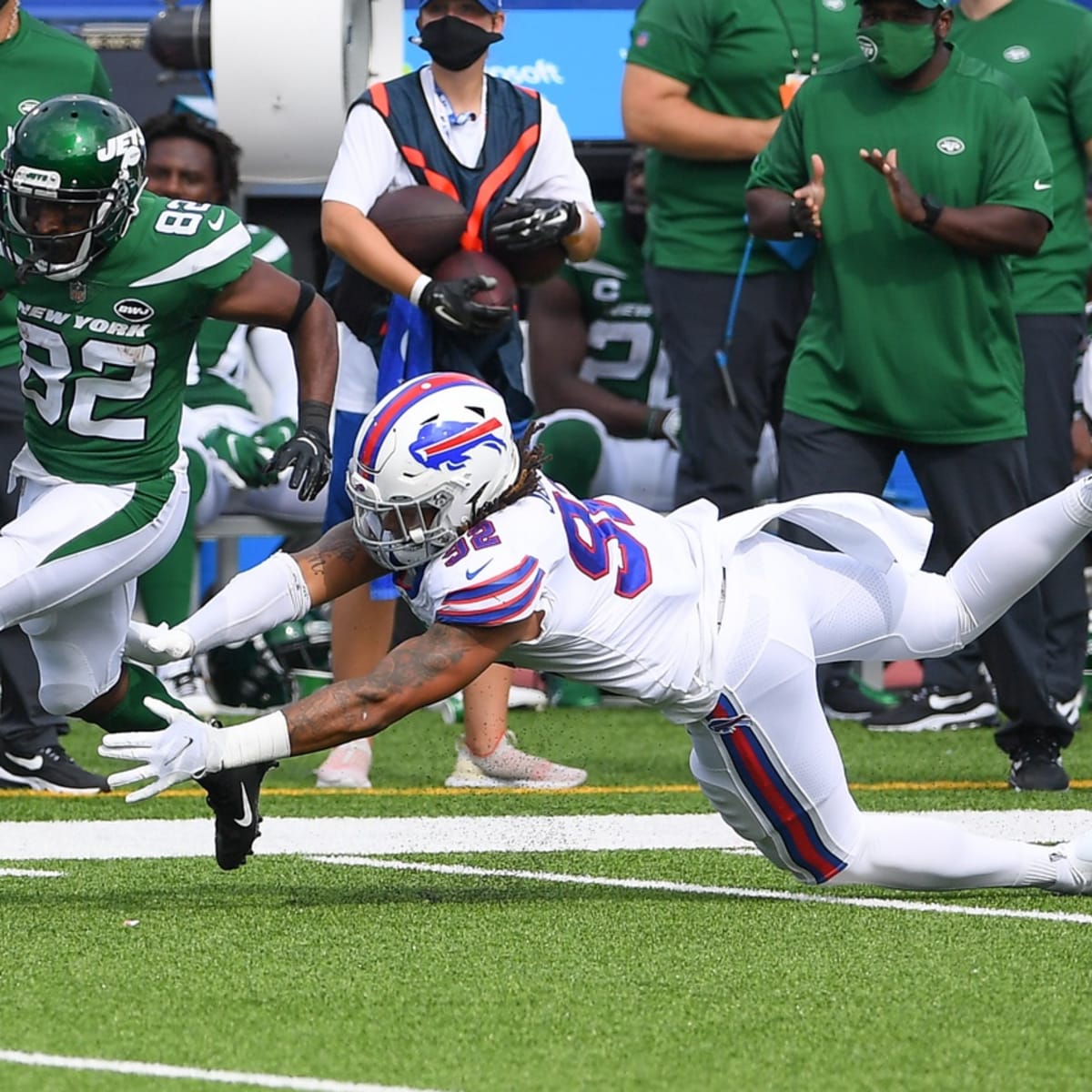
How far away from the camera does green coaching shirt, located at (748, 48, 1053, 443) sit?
17.8ft

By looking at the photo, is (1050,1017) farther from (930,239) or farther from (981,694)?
(981,694)

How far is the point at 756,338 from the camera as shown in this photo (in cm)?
655

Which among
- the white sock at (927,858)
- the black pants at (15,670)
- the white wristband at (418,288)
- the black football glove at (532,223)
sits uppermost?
the black football glove at (532,223)

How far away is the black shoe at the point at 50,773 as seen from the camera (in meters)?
5.66

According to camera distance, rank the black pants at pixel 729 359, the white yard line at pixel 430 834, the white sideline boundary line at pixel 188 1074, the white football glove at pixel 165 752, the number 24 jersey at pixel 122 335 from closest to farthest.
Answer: the white sideline boundary line at pixel 188 1074 → the white football glove at pixel 165 752 → the number 24 jersey at pixel 122 335 → the white yard line at pixel 430 834 → the black pants at pixel 729 359

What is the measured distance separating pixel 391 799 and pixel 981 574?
180 centimetres

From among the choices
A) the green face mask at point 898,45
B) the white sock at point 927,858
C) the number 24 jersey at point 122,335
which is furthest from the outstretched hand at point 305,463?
the green face mask at point 898,45

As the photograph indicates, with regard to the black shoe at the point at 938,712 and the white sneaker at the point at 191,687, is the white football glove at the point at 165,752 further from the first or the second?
the black shoe at the point at 938,712

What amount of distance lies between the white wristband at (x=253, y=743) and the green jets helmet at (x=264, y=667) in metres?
3.59

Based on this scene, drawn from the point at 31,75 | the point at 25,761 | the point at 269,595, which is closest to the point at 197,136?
the point at 31,75

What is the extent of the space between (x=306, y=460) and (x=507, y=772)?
147cm

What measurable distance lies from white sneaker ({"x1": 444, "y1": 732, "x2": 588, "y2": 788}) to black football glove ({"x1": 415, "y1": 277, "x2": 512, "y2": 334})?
3.39 feet

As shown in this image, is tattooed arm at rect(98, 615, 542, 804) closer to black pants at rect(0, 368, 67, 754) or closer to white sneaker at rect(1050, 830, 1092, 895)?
white sneaker at rect(1050, 830, 1092, 895)

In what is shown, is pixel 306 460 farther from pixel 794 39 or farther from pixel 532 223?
pixel 794 39
